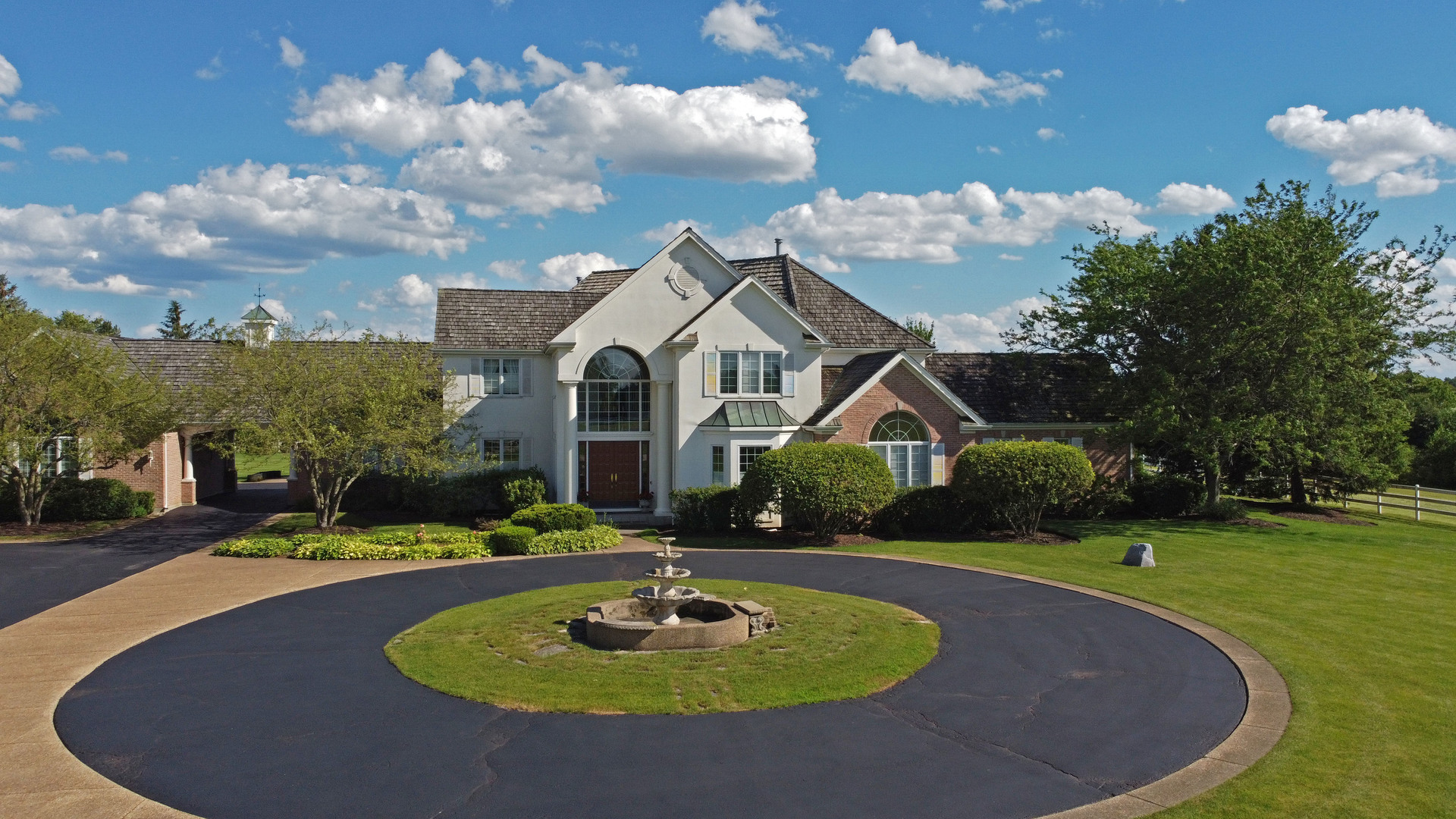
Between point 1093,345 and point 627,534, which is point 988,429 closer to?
point 1093,345

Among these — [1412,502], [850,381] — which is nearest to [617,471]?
[850,381]

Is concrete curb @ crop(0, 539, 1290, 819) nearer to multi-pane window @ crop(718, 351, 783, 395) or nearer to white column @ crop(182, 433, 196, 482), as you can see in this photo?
multi-pane window @ crop(718, 351, 783, 395)

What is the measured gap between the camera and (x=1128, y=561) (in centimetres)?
2178

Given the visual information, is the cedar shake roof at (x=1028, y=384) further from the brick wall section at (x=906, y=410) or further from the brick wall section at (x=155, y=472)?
the brick wall section at (x=155, y=472)

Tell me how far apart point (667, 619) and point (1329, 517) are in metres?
28.4

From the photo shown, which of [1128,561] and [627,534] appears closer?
[1128,561]

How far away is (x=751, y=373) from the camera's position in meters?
29.6

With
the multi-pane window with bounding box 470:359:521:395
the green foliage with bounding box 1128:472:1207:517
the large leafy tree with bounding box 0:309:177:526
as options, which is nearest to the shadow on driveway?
the large leafy tree with bounding box 0:309:177:526

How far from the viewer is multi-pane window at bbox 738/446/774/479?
28.6 meters

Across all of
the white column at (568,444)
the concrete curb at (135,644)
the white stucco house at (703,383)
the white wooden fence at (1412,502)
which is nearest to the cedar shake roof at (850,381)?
the white stucco house at (703,383)

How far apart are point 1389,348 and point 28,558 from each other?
39994 millimetres

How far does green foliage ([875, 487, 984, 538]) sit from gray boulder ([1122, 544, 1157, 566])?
19.6ft

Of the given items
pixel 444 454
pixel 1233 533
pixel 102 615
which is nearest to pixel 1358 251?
pixel 1233 533

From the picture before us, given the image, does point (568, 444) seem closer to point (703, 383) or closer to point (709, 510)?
point (703, 383)
